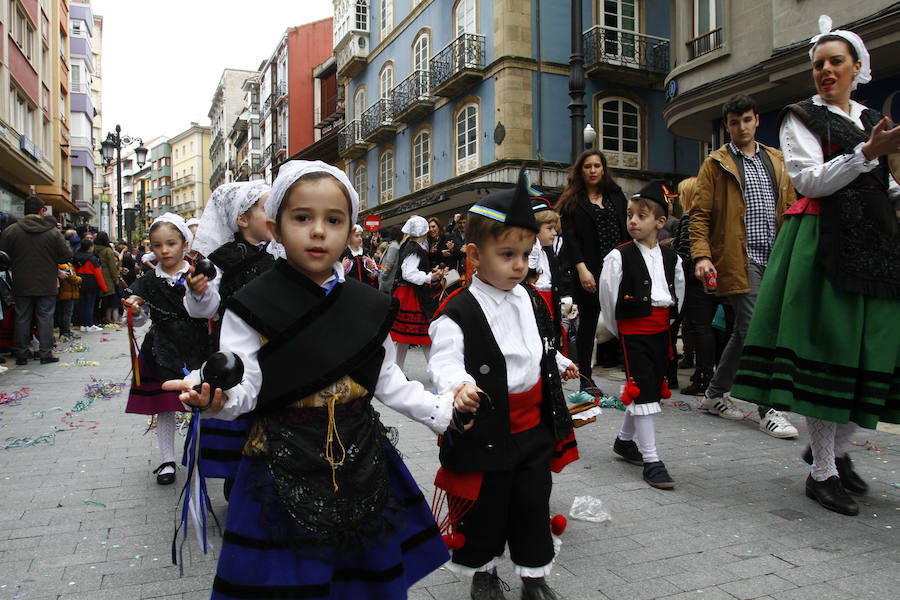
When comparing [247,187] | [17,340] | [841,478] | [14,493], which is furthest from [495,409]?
[17,340]

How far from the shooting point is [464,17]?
76.4 feet

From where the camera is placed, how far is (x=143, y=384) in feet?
14.6

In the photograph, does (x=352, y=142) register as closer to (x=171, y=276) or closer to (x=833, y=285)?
(x=171, y=276)

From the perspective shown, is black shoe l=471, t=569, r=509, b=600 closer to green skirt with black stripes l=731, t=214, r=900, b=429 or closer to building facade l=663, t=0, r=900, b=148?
green skirt with black stripes l=731, t=214, r=900, b=429

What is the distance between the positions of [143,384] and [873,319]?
426 centimetres

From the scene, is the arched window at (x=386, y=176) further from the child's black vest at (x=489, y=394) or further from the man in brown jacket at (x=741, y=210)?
the child's black vest at (x=489, y=394)

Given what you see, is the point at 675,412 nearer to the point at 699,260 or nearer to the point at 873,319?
the point at 699,260

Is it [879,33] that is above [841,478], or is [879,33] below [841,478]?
above

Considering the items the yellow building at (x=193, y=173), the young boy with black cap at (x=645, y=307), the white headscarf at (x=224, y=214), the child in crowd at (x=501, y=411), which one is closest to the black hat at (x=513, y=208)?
the child in crowd at (x=501, y=411)

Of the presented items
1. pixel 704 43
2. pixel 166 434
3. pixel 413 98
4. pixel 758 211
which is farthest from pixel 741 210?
pixel 413 98

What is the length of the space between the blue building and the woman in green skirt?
15012 millimetres

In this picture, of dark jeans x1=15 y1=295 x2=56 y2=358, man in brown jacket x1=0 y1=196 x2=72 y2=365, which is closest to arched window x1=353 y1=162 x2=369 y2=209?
man in brown jacket x1=0 y1=196 x2=72 y2=365

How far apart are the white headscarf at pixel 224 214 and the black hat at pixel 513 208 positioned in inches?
64.3

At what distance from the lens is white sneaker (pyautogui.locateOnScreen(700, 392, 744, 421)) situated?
19.0ft
